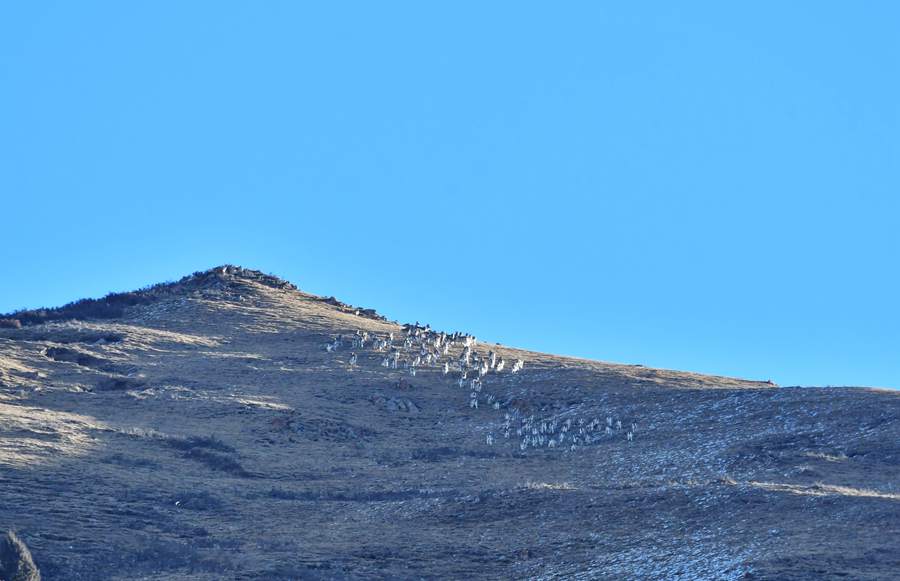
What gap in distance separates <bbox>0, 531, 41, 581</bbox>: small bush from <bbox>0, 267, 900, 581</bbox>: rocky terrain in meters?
1.93

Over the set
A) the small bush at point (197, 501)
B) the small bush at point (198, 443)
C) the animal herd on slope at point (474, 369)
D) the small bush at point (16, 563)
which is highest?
the animal herd on slope at point (474, 369)

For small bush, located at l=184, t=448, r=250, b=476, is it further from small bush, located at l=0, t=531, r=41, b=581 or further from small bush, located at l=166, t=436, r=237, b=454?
small bush, located at l=0, t=531, r=41, b=581

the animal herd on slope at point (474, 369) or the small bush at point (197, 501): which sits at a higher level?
the animal herd on slope at point (474, 369)

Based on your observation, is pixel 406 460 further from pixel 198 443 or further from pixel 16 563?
pixel 16 563

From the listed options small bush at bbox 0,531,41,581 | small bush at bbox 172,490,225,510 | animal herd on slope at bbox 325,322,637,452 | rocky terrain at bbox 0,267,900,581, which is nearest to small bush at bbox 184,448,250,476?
rocky terrain at bbox 0,267,900,581

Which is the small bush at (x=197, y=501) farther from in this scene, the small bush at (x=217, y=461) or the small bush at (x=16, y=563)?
the small bush at (x=16, y=563)

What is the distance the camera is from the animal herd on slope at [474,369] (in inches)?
1902

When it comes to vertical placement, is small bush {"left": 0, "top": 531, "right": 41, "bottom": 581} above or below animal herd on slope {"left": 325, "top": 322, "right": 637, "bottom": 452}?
below

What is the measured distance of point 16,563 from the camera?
29.3 metres

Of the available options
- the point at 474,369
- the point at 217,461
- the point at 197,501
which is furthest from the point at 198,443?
the point at 474,369

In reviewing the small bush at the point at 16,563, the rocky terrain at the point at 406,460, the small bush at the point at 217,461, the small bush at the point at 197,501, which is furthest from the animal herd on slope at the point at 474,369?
the small bush at the point at 16,563

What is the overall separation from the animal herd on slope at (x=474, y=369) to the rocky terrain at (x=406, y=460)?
0.18 m

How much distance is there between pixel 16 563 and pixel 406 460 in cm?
1812

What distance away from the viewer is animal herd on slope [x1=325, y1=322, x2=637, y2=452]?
48.3 m
